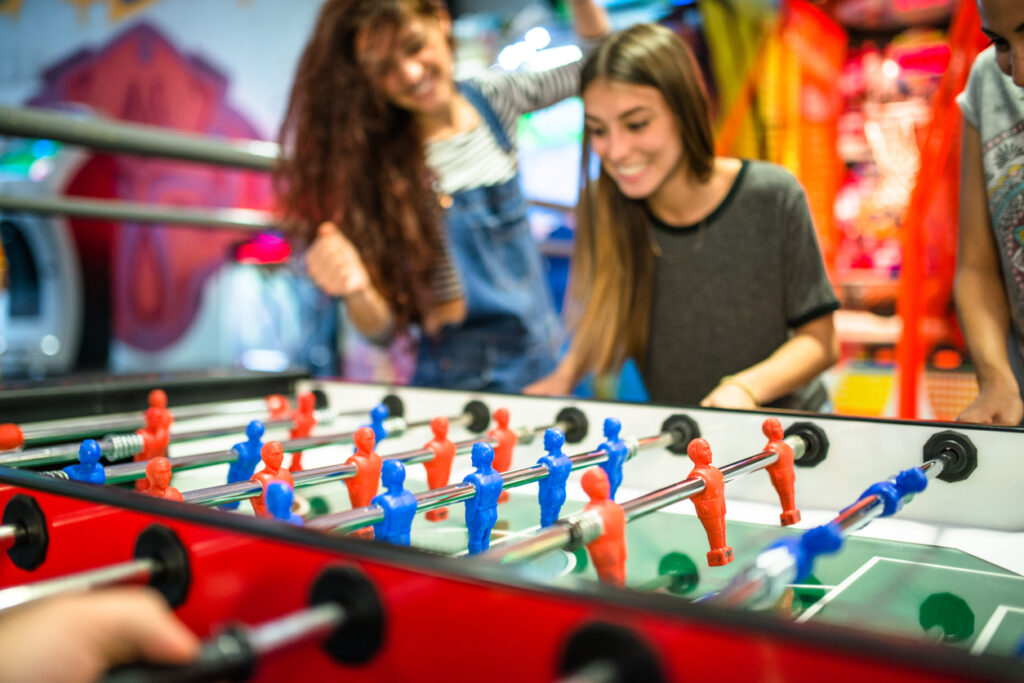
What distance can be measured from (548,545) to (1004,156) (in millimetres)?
1034

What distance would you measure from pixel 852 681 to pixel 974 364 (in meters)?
1.05

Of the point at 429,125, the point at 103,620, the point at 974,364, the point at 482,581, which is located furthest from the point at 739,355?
the point at 103,620

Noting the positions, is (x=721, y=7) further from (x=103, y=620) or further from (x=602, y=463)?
(x=103, y=620)

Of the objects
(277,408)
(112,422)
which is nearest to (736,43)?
(277,408)

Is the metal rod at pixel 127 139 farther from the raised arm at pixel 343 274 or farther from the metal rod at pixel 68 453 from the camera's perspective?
the metal rod at pixel 68 453

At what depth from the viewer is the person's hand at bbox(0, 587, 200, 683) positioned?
0.38 meters

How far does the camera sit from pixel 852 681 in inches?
14.1

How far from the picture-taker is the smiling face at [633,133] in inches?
55.8

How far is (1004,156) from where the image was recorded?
1.16 metres

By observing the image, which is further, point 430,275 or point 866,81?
point 866,81

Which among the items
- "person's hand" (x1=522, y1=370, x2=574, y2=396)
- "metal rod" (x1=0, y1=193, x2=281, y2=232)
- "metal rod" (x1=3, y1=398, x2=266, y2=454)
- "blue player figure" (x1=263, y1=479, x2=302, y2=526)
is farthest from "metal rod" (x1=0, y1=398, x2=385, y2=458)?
"metal rod" (x1=0, y1=193, x2=281, y2=232)

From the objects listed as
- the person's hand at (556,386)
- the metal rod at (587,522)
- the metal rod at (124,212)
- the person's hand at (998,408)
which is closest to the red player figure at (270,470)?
the metal rod at (587,522)

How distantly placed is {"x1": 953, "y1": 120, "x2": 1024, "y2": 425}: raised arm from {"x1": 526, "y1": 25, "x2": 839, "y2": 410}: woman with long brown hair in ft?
0.70

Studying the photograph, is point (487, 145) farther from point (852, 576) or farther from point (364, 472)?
point (852, 576)
